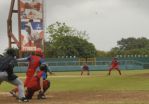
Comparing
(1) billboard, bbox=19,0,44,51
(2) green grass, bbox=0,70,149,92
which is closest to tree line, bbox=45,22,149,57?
(1) billboard, bbox=19,0,44,51

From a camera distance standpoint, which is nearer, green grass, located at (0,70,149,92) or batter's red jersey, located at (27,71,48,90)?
batter's red jersey, located at (27,71,48,90)

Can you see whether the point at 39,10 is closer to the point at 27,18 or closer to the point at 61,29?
the point at 27,18

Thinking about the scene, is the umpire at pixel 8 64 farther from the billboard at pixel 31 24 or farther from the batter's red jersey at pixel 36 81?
the billboard at pixel 31 24

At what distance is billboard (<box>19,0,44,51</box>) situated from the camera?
63.4 m

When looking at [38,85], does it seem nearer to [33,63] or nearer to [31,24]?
[33,63]

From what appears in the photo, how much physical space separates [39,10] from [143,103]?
162 feet

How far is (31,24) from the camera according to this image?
211 feet

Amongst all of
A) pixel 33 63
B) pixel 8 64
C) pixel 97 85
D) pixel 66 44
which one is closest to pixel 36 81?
pixel 33 63

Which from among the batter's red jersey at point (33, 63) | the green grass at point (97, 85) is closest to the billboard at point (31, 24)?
the green grass at point (97, 85)

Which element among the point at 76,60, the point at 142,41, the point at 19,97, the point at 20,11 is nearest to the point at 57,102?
the point at 19,97

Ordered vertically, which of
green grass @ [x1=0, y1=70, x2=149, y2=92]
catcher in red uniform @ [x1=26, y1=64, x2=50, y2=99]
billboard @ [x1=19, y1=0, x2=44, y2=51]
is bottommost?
green grass @ [x1=0, y1=70, x2=149, y2=92]

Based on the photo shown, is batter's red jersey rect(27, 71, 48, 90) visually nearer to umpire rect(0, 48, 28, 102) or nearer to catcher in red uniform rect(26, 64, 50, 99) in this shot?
catcher in red uniform rect(26, 64, 50, 99)

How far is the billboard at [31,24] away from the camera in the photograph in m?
63.4

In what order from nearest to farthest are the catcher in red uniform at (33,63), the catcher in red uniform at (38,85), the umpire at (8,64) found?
the umpire at (8,64) → the catcher in red uniform at (38,85) → the catcher in red uniform at (33,63)
